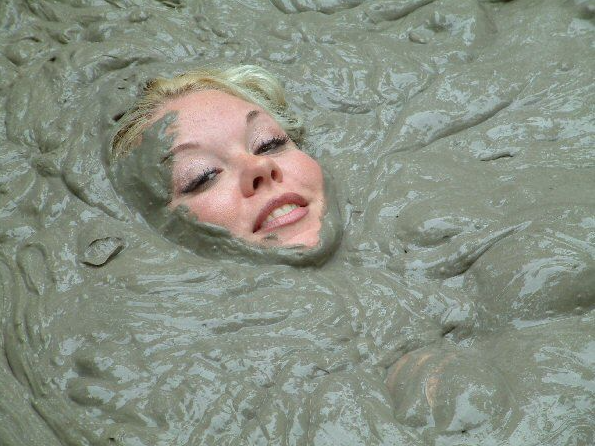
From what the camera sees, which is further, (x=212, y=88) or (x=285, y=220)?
(x=212, y=88)

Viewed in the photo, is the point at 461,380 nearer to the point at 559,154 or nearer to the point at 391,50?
the point at 559,154

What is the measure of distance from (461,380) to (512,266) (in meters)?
0.67

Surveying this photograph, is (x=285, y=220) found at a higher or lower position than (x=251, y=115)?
lower

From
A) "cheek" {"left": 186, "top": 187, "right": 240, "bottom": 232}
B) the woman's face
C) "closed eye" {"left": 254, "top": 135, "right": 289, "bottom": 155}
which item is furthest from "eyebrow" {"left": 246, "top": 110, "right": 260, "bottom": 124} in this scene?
"cheek" {"left": 186, "top": 187, "right": 240, "bottom": 232}

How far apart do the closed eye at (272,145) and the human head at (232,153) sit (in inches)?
0.5

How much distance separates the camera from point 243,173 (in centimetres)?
384

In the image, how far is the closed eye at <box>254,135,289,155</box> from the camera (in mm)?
4109

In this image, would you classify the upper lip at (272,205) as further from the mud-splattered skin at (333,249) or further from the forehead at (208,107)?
the forehead at (208,107)

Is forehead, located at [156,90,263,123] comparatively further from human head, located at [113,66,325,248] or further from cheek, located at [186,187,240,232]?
cheek, located at [186,187,240,232]

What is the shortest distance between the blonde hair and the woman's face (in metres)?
0.10


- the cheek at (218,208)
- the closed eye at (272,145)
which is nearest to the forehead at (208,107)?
the closed eye at (272,145)

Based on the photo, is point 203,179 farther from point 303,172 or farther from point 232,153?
point 303,172

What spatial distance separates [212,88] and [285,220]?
0.97 m

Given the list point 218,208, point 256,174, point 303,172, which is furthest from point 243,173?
point 303,172
